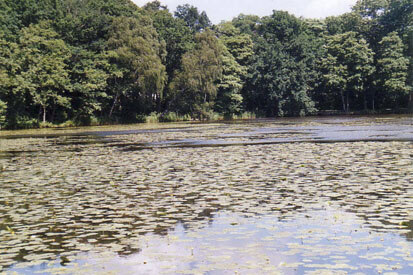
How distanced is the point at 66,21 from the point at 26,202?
183 ft

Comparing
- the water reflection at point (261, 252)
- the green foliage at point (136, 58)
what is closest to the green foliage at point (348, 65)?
the green foliage at point (136, 58)

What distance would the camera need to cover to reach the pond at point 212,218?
660 centimetres

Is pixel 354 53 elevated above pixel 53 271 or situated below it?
above

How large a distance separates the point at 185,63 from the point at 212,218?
61.2 metres

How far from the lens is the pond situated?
6.60 metres

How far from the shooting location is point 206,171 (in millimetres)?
15758

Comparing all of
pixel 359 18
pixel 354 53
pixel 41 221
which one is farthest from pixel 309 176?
pixel 359 18

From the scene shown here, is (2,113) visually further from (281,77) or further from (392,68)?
(392,68)

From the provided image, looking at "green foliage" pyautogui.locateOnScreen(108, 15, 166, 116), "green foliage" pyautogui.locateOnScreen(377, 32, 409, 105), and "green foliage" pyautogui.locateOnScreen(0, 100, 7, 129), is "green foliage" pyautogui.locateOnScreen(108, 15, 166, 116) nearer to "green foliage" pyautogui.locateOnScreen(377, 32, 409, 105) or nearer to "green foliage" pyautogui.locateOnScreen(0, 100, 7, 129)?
"green foliage" pyautogui.locateOnScreen(0, 100, 7, 129)

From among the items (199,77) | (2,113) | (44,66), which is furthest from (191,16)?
(2,113)

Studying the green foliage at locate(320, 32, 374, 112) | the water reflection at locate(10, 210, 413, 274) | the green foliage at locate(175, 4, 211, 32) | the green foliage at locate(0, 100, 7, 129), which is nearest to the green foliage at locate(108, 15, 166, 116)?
the green foliage at locate(0, 100, 7, 129)

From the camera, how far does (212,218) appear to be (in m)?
9.19

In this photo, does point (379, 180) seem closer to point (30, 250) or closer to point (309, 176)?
point (309, 176)

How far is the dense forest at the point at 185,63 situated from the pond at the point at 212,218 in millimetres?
38795
